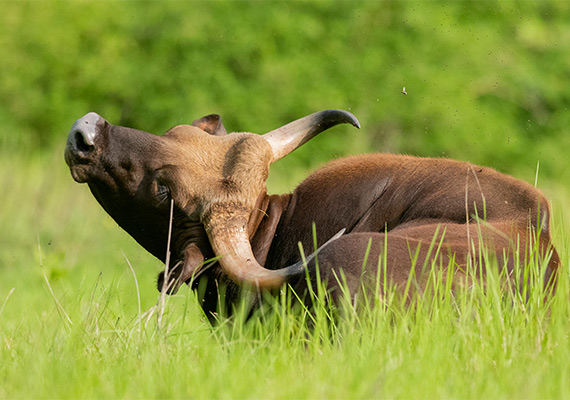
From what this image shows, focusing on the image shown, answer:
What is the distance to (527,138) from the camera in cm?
2156

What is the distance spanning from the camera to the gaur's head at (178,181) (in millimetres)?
4984

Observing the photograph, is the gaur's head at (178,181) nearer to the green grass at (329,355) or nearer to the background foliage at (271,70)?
the green grass at (329,355)

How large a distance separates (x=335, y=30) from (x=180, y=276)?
50.3ft

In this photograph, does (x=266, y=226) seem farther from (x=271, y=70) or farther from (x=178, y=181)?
(x=271, y=70)

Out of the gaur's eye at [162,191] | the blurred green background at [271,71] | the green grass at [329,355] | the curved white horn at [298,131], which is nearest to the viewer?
the green grass at [329,355]

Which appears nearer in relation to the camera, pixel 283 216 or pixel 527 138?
pixel 283 216

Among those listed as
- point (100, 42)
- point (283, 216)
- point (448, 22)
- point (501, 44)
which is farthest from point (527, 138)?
point (283, 216)

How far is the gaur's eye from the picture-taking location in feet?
16.8

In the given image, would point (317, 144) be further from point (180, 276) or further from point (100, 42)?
point (180, 276)

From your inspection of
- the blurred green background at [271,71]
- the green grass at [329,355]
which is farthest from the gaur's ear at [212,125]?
the blurred green background at [271,71]

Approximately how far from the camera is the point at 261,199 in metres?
5.32

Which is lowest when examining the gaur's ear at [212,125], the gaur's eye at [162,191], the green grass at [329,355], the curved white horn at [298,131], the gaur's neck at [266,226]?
the green grass at [329,355]

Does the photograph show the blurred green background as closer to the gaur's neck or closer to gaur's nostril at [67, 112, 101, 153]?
the gaur's neck

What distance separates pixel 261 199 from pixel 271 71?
44.7 feet
